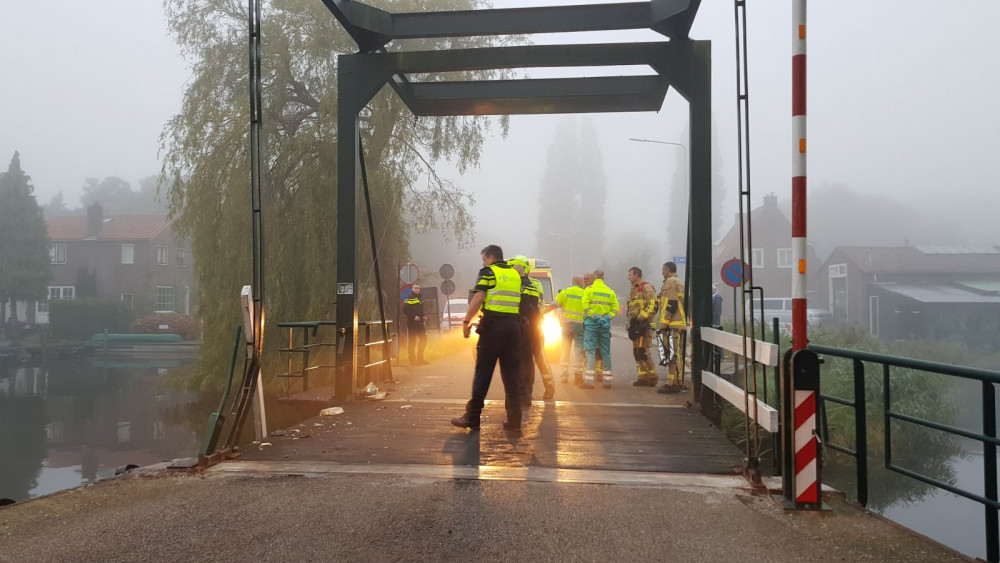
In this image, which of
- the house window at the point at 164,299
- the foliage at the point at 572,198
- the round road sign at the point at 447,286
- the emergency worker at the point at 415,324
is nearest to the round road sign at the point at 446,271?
the round road sign at the point at 447,286

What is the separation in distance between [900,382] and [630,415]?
8.44 meters

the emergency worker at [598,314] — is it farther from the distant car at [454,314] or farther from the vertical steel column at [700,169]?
the distant car at [454,314]

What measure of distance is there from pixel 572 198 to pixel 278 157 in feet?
353

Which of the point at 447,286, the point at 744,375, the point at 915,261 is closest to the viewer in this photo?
the point at 744,375

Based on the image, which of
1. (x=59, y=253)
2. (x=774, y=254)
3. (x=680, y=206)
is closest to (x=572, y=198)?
(x=680, y=206)

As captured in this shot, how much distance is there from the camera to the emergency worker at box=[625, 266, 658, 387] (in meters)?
10.8

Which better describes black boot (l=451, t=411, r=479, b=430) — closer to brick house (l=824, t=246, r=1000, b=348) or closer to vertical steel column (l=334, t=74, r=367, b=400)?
vertical steel column (l=334, t=74, r=367, b=400)

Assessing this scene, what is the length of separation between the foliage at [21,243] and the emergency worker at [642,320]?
56023mm

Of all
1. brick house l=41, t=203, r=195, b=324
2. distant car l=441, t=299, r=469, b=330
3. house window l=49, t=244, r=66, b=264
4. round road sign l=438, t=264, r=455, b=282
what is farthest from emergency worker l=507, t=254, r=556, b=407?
house window l=49, t=244, r=66, b=264

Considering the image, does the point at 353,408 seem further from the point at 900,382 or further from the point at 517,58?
the point at 900,382

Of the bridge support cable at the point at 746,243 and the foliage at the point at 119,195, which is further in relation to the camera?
the foliage at the point at 119,195

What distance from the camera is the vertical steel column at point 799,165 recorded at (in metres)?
4.54

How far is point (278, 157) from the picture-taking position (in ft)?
54.3

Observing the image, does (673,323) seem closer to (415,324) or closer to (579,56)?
(579,56)
